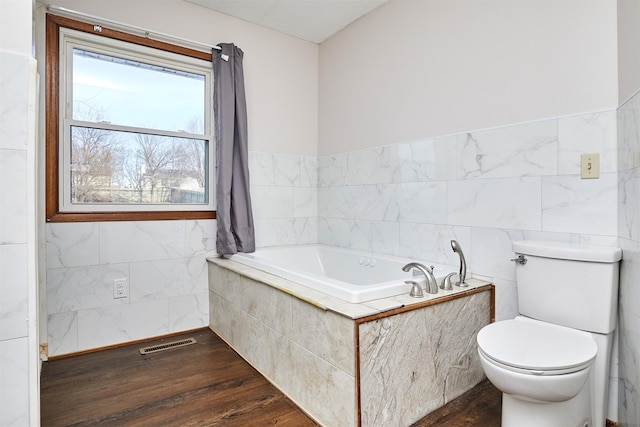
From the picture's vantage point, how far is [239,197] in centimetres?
281

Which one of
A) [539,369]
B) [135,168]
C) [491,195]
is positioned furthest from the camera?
[135,168]

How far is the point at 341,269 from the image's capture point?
288 cm

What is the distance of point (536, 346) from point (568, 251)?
0.44 m

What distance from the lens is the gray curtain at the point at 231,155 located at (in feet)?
8.94

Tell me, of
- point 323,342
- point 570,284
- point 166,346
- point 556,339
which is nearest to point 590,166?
point 570,284

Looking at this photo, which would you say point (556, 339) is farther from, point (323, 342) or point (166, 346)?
point (166, 346)

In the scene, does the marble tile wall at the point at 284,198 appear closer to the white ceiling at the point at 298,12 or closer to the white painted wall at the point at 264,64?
the white painted wall at the point at 264,64

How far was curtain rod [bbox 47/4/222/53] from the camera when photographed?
219 cm

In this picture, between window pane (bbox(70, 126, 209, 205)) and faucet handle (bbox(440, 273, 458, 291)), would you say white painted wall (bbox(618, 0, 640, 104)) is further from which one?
window pane (bbox(70, 126, 209, 205))

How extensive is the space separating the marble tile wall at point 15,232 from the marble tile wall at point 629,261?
1940mm

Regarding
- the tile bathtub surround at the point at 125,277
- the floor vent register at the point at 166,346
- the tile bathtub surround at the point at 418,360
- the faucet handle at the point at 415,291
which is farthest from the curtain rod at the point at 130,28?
the tile bathtub surround at the point at 418,360

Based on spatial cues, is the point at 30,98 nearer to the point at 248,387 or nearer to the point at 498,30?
the point at 248,387

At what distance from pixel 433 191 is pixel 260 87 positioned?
1716mm

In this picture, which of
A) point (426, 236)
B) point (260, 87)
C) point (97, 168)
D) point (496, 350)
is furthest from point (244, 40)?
point (496, 350)
